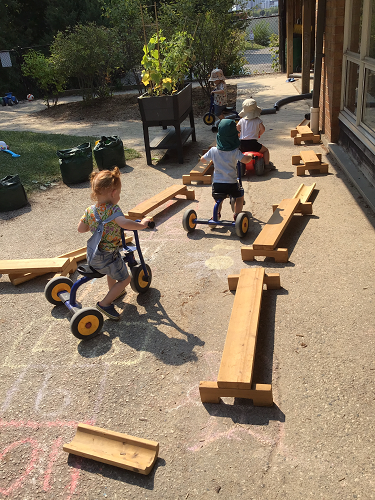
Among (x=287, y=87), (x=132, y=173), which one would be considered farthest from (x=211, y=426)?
(x=287, y=87)

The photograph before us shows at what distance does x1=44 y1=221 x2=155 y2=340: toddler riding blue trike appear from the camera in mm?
4156

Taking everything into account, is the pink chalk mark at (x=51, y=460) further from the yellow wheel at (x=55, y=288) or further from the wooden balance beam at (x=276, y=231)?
the wooden balance beam at (x=276, y=231)

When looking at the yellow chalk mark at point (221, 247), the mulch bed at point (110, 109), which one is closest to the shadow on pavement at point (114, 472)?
the yellow chalk mark at point (221, 247)

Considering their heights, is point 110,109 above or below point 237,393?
above

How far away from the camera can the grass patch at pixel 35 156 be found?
30.5ft

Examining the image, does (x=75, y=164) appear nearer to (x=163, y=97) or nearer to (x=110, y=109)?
(x=163, y=97)

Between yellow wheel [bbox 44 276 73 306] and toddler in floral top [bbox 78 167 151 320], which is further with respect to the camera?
yellow wheel [bbox 44 276 73 306]

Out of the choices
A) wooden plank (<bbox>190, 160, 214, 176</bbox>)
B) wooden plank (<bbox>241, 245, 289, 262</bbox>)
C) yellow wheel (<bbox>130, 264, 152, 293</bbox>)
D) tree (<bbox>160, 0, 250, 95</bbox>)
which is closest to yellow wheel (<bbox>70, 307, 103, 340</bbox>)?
yellow wheel (<bbox>130, 264, 152, 293</bbox>)

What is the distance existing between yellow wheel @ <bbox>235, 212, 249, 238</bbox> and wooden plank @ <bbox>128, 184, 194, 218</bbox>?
1.50 metres

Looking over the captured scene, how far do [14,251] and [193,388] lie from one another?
3.80 m

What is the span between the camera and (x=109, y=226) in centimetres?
426

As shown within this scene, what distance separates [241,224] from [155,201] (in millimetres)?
1678

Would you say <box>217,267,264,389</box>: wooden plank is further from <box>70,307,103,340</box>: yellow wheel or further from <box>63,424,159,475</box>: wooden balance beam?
<box>70,307,103,340</box>: yellow wheel

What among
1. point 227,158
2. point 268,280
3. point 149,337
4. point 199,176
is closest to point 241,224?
point 227,158
